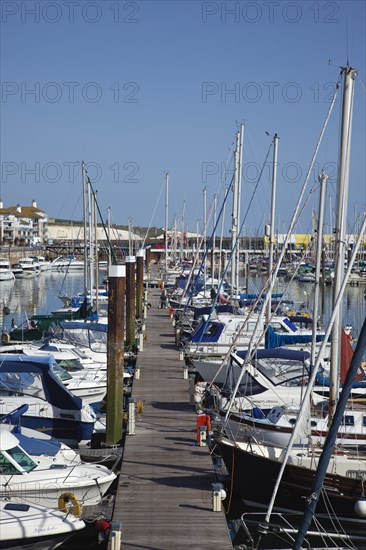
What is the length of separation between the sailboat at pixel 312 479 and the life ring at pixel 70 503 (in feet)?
12.1

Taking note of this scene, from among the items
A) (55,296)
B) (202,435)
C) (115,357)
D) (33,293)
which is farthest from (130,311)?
(33,293)

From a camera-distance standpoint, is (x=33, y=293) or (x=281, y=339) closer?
(x=281, y=339)

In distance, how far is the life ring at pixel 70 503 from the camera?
1633 centimetres

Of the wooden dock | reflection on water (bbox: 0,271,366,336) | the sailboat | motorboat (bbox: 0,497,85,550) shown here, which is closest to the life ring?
motorboat (bbox: 0,497,85,550)

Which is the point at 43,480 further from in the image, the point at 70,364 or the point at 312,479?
the point at 70,364

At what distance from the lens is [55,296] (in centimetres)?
8888

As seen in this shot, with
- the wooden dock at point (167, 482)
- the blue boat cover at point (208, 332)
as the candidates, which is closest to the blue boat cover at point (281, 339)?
the blue boat cover at point (208, 332)

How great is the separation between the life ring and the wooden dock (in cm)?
76

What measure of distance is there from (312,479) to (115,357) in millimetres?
7140

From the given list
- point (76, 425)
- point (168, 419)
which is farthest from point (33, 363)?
point (168, 419)

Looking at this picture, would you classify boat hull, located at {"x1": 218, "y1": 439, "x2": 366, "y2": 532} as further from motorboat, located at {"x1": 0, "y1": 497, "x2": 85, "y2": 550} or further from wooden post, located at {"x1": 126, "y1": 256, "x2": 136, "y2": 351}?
wooden post, located at {"x1": 126, "y1": 256, "x2": 136, "y2": 351}

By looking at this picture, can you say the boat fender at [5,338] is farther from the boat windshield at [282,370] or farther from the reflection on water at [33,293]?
the boat windshield at [282,370]

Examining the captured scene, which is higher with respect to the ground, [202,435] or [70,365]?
[70,365]

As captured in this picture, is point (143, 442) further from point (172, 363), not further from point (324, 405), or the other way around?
point (172, 363)
